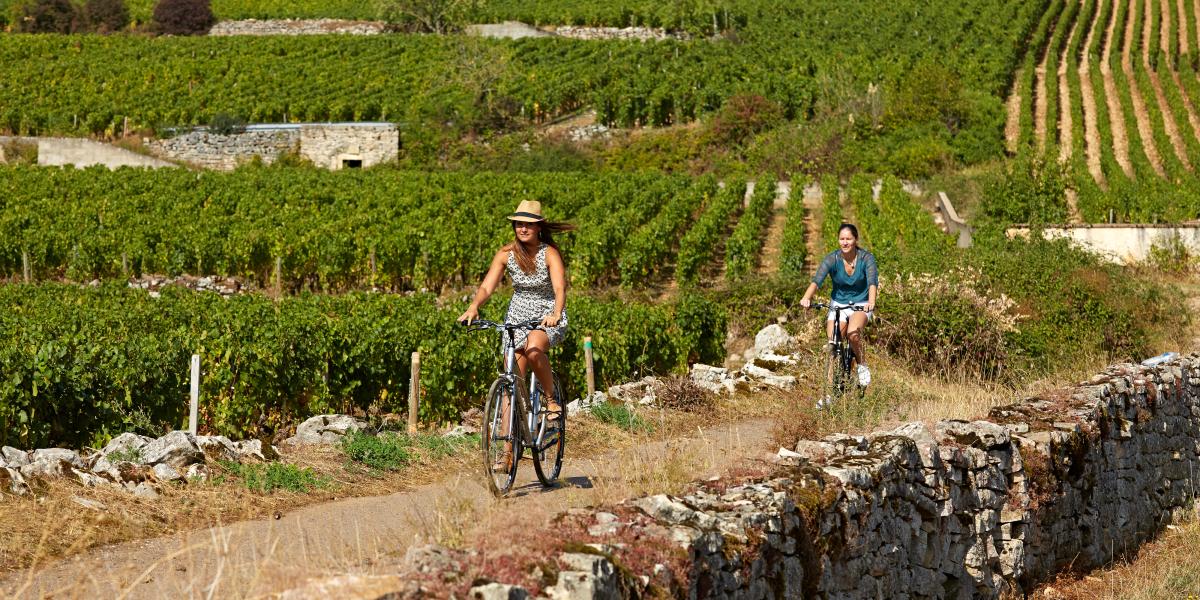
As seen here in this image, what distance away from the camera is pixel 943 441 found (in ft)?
28.2

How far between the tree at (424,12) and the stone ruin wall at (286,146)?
→ 25352 millimetres

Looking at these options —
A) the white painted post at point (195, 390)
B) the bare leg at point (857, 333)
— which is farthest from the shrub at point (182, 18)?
the bare leg at point (857, 333)

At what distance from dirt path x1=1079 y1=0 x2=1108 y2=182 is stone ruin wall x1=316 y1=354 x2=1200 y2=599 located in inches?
1490

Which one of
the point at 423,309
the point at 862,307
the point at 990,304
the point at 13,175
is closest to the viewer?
the point at 862,307

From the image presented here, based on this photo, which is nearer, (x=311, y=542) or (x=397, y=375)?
(x=311, y=542)

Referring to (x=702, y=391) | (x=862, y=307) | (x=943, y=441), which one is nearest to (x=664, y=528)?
(x=943, y=441)

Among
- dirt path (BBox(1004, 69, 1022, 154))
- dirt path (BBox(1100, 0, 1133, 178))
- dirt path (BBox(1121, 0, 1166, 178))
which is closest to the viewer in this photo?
dirt path (BBox(1121, 0, 1166, 178))

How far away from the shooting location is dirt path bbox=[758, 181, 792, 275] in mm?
32531

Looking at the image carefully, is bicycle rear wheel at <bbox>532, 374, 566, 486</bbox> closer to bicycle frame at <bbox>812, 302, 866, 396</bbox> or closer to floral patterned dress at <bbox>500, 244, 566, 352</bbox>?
floral patterned dress at <bbox>500, 244, 566, 352</bbox>

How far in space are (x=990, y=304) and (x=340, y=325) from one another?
6998 millimetres

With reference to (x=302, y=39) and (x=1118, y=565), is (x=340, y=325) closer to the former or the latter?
(x=1118, y=565)

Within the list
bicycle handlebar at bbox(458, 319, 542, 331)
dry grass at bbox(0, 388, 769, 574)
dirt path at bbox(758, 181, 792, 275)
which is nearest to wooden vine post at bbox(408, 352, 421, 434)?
dry grass at bbox(0, 388, 769, 574)

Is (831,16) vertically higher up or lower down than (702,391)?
higher up

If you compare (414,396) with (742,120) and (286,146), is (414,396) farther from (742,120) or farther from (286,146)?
(742,120)
